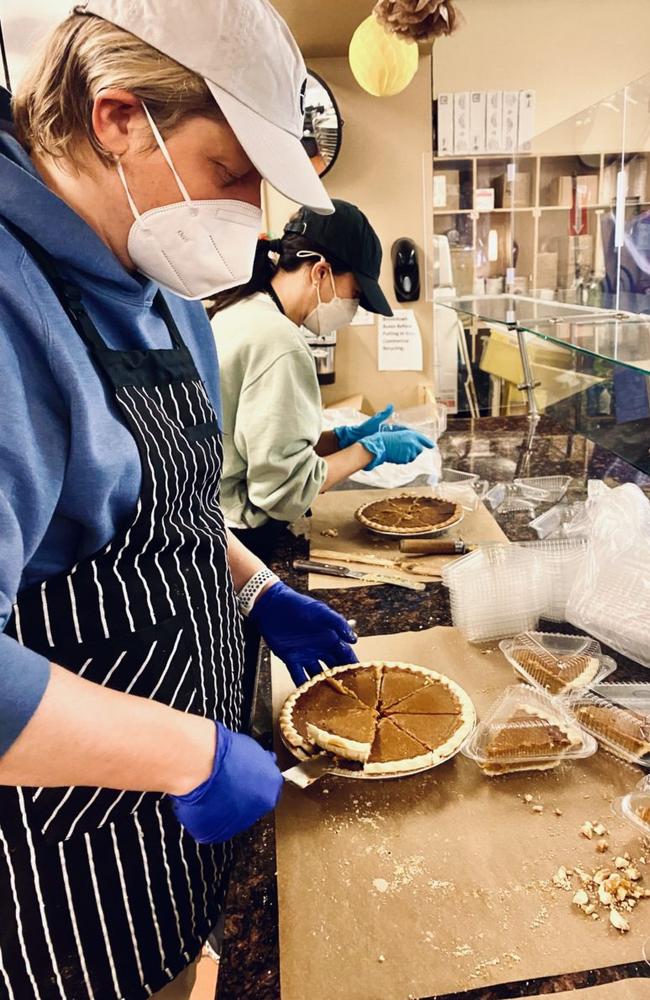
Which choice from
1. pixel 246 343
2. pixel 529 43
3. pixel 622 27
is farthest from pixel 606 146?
pixel 622 27

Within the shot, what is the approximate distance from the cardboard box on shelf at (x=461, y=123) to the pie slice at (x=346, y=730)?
242 inches

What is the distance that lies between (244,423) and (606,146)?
153 cm

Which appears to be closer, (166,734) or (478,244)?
(166,734)

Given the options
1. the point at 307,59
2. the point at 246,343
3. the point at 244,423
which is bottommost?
the point at 244,423

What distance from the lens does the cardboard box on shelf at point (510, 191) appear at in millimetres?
6145

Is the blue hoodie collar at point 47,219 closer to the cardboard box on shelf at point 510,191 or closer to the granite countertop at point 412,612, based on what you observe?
the granite countertop at point 412,612

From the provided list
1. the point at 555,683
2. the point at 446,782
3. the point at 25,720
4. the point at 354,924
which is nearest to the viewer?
the point at 25,720

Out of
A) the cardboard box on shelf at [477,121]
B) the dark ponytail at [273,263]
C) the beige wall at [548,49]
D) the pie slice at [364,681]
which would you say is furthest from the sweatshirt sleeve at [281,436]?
the beige wall at [548,49]

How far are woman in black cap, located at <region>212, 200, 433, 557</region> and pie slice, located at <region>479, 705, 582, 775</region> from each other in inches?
39.7

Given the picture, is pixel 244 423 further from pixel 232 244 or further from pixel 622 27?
pixel 622 27

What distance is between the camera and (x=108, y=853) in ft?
3.13

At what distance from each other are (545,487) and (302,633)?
1226 mm

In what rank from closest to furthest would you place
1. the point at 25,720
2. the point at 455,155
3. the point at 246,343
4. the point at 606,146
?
the point at 25,720, the point at 246,343, the point at 606,146, the point at 455,155

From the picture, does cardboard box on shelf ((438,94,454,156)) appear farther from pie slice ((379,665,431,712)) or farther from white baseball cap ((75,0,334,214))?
pie slice ((379,665,431,712))
